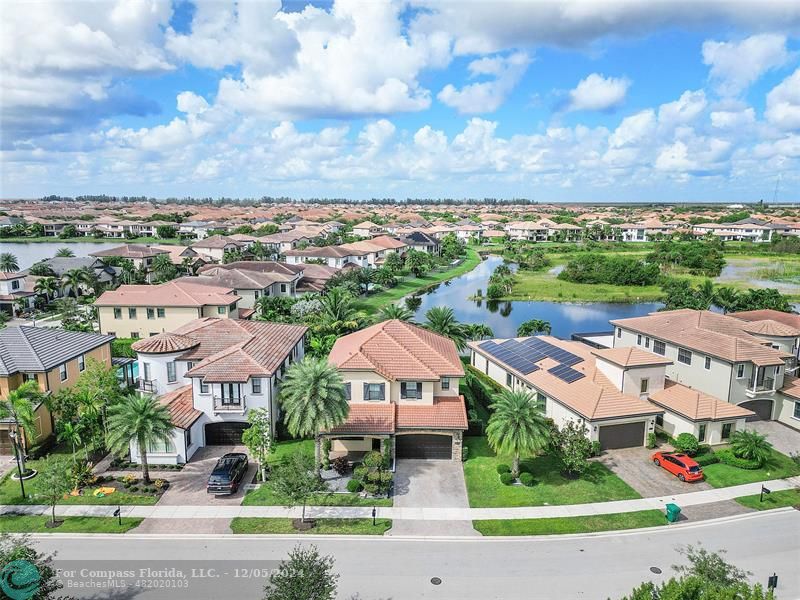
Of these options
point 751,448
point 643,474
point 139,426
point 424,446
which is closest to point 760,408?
point 751,448

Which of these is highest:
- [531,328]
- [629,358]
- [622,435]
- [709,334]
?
[709,334]

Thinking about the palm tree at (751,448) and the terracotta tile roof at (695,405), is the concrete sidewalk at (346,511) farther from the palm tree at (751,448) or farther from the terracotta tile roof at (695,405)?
the terracotta tile roof at (695,405)

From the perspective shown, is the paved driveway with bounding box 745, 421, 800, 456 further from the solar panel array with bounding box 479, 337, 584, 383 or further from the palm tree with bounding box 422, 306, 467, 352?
the palm tree with bounding box 422, 306, 467, 352

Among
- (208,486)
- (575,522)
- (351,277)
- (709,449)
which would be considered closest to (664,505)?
(575,522)

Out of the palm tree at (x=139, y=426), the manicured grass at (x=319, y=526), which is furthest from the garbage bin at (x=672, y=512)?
the palm tree at (x=139, y=426)

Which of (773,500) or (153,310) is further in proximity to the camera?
(153,310)

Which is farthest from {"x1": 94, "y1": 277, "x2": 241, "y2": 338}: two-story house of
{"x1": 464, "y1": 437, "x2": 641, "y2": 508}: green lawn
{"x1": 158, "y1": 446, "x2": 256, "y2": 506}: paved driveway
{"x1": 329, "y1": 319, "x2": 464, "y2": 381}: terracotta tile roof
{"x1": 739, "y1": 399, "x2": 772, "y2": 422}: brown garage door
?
{"x1": 739, "y1": 399, "x2": 772, "y2": 422}: brown garage door

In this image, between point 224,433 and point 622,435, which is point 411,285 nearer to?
point 622,435
